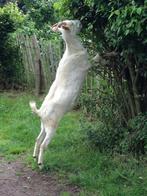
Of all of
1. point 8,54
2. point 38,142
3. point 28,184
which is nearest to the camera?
point 28,184

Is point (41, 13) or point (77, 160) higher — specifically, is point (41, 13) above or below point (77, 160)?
above

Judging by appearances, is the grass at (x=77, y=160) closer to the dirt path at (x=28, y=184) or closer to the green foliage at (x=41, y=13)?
the dirt path at (x=28, y=184)

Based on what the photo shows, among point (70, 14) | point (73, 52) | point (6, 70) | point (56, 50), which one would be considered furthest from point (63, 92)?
point (6, 70)

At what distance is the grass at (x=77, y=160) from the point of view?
6246mm

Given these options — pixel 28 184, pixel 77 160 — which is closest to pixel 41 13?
pixel 77 160

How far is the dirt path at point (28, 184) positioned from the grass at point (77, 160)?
0.46 ft

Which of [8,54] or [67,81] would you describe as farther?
[8,54]

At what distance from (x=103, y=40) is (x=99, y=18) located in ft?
1.23

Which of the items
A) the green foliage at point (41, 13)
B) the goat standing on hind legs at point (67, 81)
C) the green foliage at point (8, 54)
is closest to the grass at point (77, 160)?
the goat standing on hind legs at point (67, 81)

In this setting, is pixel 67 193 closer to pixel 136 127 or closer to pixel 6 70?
pixel 136 127

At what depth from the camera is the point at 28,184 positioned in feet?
21.9

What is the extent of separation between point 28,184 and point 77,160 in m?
0.90

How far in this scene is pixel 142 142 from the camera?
6.95 meters

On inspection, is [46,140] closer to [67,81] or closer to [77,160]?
[77,160]
